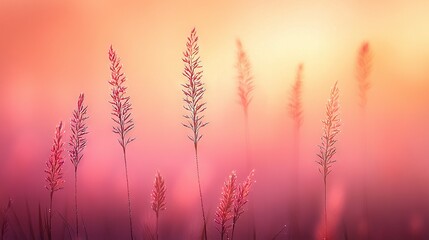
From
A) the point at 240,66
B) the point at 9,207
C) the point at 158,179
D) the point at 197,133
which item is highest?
the point at 240,66

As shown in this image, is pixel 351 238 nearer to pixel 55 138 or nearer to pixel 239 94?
pixel 239 94

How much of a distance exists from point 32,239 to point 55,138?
80cm

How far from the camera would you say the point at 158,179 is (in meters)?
3.14

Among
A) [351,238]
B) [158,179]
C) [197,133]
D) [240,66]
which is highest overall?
[240,66]

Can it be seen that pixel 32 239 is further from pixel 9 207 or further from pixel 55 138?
pixel 55 138

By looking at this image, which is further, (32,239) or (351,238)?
(351,238)

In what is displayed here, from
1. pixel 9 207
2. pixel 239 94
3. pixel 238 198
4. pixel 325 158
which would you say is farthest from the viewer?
pixel 239 94

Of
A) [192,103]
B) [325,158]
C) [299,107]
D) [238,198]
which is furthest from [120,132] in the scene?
[299,107]

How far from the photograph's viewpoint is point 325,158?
3.56 m

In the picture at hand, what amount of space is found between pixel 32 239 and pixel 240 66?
6.89 feet

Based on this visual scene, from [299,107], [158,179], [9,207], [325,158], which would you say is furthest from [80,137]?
[299,107]

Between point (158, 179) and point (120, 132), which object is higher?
point (120, 132)

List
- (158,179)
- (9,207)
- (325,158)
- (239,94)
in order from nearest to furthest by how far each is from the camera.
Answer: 1. (158,179)
2. (325,158)
3. (9,207)
4. (239,94)

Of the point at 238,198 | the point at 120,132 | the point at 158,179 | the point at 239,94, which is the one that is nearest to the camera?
the point at 238,198
